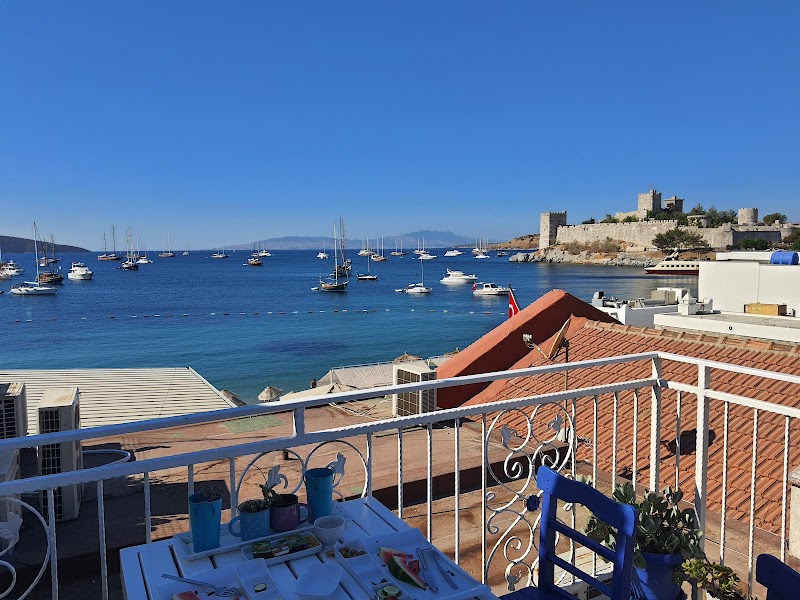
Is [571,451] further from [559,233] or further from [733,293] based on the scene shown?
[559,233]

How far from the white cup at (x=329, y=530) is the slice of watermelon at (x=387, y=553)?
0.17 meters

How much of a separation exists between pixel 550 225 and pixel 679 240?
42576 millimetres

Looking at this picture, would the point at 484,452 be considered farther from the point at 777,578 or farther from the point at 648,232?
the point at 648,232

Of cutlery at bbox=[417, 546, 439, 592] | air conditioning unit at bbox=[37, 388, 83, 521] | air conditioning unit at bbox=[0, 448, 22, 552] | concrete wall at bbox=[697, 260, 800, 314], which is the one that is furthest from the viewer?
concrete wall at bbox=[697, 260, 800, 314]

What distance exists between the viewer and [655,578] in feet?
9.27

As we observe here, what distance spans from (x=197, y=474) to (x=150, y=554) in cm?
484

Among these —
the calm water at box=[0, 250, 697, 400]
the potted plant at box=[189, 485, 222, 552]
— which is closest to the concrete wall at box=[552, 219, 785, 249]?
the calm water at box=[0, 250, 697, 400]

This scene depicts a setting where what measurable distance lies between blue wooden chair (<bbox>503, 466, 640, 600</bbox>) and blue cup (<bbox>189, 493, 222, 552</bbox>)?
3.94 ft

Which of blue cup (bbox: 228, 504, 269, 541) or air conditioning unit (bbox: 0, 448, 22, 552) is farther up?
blue cup (bbox: 228, 504, 269, 541)

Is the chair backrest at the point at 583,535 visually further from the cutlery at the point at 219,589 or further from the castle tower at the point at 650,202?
the castle tower at the point at 650,202

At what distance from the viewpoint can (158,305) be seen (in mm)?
62594

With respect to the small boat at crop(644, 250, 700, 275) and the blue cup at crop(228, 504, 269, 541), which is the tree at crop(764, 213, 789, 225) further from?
the blue cup at crop(228, 504, 269, 541)

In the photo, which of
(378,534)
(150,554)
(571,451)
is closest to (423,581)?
(378,534)

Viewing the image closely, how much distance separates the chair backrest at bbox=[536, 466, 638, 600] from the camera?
2.16 m
